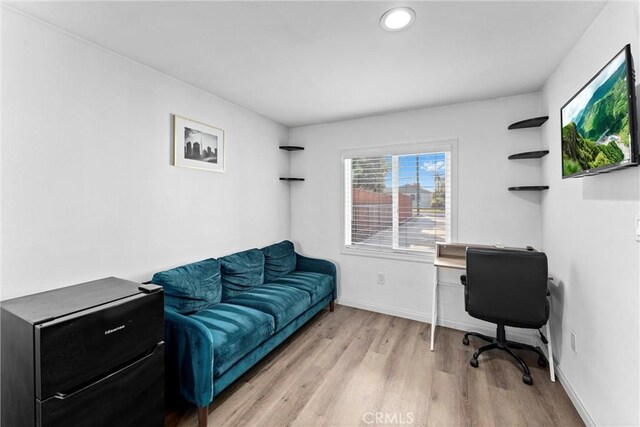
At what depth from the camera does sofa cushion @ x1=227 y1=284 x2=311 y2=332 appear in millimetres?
2465

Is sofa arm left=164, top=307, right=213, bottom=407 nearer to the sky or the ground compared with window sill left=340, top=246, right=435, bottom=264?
nearer to the ground

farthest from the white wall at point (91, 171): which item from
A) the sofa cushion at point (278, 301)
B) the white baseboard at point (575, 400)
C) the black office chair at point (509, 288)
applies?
the white baseboard at point (575, 400)

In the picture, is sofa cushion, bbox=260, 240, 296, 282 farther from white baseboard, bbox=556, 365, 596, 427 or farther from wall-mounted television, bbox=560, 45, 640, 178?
wall-mounted television, bbox=560, 45, 640, 178

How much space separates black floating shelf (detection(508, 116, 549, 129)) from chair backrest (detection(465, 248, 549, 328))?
4.07 feet

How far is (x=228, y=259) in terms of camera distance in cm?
279

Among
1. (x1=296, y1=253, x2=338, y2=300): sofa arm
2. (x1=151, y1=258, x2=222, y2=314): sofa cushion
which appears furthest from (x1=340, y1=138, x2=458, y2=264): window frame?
(x1=151, y1=258, x2=222, y2=314): sofa cushion

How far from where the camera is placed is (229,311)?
2285 mm

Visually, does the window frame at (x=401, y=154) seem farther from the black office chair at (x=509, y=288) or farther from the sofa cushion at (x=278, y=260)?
the black office chair at (x=509, y=288)

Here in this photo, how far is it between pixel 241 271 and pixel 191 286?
62 cm

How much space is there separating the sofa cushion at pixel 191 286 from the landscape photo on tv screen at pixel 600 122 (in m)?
2.75

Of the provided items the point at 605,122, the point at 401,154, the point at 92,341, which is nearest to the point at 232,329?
the point at 92,341

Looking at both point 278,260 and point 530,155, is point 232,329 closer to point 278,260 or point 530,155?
point 278,260

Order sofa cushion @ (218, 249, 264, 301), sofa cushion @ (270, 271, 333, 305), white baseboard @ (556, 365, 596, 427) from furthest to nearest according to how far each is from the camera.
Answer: sofa cushion @ (270, 271, 333, 305) → sofa cushion @ (218, 249, 264, 301) → white baseboard @ (556, 365, 596, 427)

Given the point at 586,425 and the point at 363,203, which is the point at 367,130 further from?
the point at 586,425
